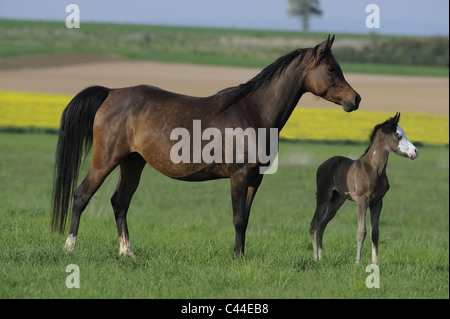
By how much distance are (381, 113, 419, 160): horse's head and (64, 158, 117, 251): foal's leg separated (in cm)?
334

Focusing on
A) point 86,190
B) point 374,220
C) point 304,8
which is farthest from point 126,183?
point 304,8

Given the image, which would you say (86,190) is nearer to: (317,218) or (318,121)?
(317,218)

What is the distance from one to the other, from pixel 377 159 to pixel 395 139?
0.31 metres

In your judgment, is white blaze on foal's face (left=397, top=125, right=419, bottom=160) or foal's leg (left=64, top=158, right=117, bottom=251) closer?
white blaze on foal's face (left=397, top=125, right=419, bottom=160)

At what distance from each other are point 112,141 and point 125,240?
1284mm

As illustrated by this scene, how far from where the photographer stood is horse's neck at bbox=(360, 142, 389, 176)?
7793 mm

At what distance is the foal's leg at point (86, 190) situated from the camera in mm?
8523

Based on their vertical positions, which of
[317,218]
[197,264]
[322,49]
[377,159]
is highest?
[322,49]

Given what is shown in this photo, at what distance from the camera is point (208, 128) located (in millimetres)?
8023

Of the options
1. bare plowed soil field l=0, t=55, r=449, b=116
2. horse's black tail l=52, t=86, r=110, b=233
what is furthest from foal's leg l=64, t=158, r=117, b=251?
bare plowed soil field l=0, t=55, r=449, b=116

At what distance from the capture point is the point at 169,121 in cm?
826

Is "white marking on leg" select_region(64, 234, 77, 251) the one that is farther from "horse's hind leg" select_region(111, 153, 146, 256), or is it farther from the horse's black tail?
"horse's hind leg" select_region(111, 153, 146, 256)

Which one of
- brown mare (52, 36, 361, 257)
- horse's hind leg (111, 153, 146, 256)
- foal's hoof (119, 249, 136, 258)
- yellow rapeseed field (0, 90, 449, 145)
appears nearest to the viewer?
brown mare (52, 36, 361, 257)

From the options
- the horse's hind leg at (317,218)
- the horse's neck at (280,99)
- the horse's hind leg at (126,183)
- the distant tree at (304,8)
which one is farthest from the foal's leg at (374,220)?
the distant tree at (304,8)
